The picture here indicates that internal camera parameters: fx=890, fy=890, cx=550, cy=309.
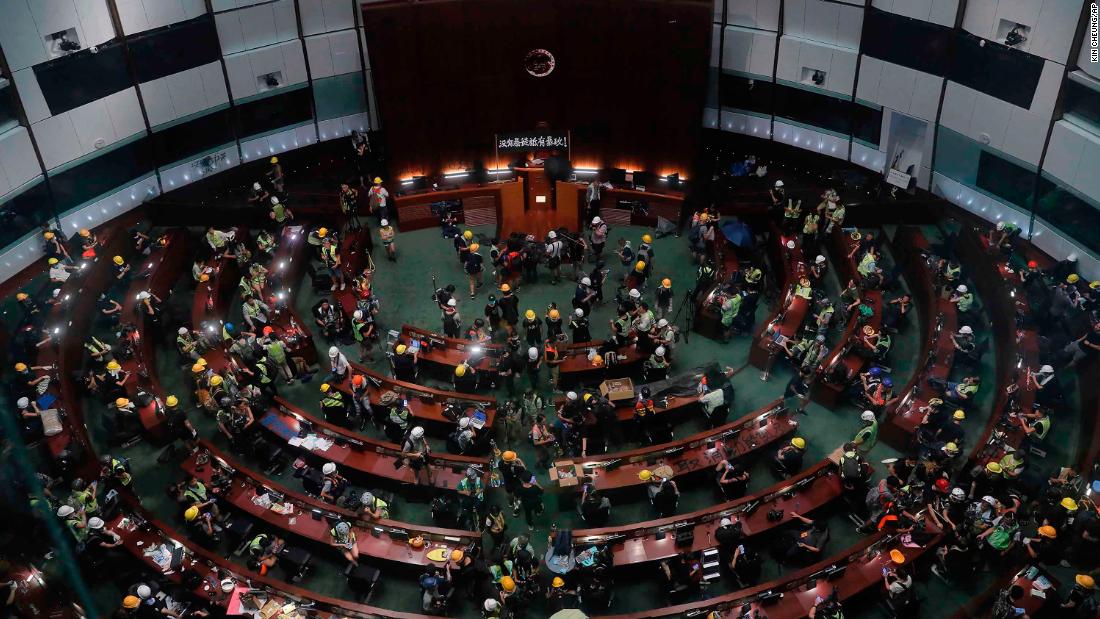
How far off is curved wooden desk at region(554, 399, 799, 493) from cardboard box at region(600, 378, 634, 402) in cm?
127

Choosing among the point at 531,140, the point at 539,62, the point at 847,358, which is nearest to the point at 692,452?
the point at 847,358

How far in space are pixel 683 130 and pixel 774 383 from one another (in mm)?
8601

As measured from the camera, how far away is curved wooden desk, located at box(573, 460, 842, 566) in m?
15.8

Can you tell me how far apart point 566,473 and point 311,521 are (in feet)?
15.9

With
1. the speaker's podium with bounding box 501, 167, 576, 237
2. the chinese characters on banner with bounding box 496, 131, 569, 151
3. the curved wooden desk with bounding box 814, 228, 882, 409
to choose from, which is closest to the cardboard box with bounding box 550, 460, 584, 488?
the curved wooden desk with bounding box 814, 228, 882, 409

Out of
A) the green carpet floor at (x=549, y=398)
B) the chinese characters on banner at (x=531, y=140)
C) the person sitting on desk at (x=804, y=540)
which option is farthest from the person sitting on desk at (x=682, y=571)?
the chinese characters on banner at (x=531, y=140)

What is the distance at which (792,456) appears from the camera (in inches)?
680

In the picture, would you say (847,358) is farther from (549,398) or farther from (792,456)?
(549,398)

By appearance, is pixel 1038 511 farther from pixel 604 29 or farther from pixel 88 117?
pixel 88 117

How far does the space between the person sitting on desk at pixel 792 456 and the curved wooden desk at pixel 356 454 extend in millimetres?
5803

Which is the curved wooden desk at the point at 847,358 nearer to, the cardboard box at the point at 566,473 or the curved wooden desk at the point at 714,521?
the curved wooden desk at the point at 714,521

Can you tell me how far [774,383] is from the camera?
20297 mm

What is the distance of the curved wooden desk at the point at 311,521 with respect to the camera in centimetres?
1592

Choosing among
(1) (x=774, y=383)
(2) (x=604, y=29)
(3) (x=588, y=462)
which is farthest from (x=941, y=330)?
(2) (x=604, y=29)
